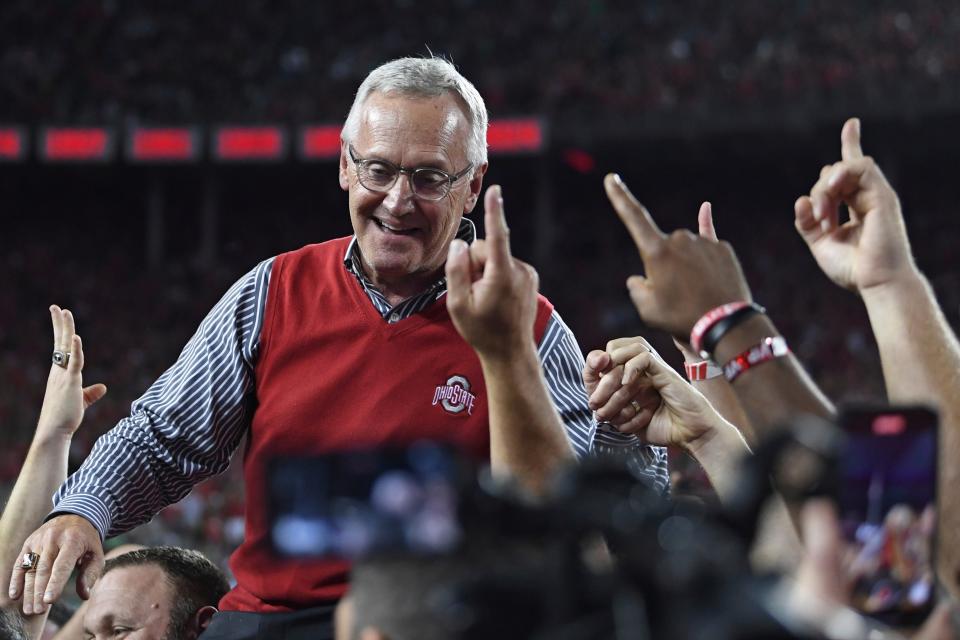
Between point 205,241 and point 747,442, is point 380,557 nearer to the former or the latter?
point 747,442

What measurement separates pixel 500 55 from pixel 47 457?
20.6 metres

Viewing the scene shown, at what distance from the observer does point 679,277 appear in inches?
60.8

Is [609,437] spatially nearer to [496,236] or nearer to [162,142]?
[496,236]

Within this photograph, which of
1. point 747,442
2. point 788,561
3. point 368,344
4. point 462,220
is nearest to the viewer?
point 788,561

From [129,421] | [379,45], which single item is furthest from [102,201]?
[129,421]

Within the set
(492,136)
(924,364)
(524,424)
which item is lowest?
(524,424)

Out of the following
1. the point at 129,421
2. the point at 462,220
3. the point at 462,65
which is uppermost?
the point at 462,65

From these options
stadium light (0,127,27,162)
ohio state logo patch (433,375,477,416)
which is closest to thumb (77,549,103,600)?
ohio state logo patch (433,375,477,416)

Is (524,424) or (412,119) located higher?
(412,119)

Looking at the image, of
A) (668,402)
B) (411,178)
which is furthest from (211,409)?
(668,402)

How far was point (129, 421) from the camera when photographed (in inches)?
113

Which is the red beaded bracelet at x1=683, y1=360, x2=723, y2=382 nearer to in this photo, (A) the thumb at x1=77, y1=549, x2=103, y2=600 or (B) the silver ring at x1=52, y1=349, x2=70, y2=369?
(A) the thumb at x1=77, y1=549, x2=103, y2=600

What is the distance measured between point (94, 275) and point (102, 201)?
2.50 meters

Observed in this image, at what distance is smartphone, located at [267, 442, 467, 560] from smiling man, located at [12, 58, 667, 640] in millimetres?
1388
